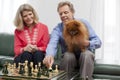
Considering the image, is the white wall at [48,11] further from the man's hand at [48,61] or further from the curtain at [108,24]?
the man's hand at [48,61]

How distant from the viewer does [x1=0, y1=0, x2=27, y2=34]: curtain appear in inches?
145

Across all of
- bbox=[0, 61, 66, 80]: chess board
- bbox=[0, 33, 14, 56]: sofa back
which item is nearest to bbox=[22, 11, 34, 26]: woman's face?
bbox=[0, 61, 66, 80]: chess board

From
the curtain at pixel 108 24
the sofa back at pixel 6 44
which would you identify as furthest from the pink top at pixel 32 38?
the curtain at pixel 108 24

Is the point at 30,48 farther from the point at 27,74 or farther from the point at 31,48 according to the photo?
the point at 27,74

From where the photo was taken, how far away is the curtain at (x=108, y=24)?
3.35 metres

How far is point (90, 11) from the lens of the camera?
3.45 metres

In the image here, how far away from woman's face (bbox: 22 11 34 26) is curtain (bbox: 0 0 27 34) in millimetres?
1327

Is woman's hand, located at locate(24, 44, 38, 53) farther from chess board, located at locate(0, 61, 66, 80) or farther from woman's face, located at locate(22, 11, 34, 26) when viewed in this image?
chess board, located at locate(0, 61, 66, 80)

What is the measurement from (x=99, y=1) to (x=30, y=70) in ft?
6.80

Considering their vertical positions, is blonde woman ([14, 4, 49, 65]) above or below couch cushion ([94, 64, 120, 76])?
above

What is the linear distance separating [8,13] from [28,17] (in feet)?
4.67

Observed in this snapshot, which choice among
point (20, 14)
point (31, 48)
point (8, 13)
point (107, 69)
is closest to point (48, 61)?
point (31, 48)

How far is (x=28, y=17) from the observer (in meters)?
2.38

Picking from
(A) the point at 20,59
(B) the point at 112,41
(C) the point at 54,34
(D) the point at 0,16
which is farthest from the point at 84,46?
(D) the point at 0,16
